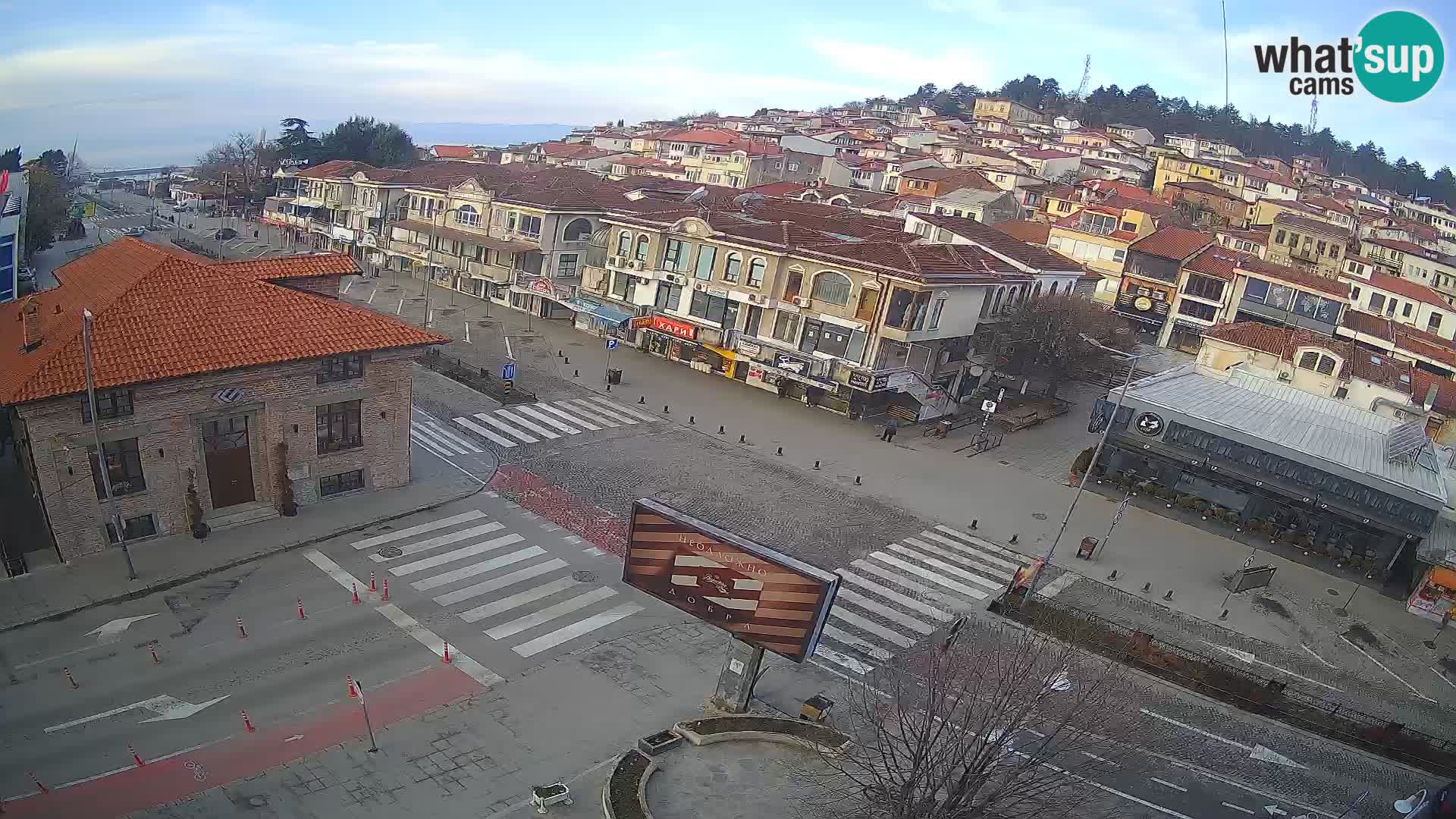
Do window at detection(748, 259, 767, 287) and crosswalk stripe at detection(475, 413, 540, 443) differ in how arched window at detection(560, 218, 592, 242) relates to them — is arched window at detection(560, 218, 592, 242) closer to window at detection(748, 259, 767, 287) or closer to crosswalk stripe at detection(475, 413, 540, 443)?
window at detection(748, 259, 767, 287)

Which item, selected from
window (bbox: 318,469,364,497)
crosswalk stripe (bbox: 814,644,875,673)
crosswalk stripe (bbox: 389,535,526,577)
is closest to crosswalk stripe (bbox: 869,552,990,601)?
crosswalk stripe (bbox: 814,644,875,673)

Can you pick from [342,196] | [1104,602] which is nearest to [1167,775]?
[1104,602]

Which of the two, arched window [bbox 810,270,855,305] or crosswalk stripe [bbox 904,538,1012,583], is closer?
crosswalk stripe [bbox 904,538,1012,583]

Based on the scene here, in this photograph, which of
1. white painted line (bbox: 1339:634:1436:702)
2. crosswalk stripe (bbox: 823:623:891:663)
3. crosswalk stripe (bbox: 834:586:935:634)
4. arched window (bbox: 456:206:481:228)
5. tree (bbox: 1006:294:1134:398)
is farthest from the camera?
arched window (bbox: 456:206:481:228)

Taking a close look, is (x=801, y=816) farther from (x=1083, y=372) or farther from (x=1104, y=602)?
(x=1083, y=372)

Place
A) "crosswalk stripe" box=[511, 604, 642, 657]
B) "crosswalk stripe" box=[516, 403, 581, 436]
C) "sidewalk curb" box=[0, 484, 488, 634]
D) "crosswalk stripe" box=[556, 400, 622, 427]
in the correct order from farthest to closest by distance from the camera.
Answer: "crosswalk stripe" box=[556, 400, 622, 427], "crosswalk stripe" box=[516, 403, 581, 436], "crosswalk stripe" box=[511, 604, 642, 657], "sidewalk curb" box=[0, 484, 488, 634]

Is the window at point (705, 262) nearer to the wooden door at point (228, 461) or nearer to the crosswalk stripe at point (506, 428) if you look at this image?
the crosswalk stripe at point (506, 428)

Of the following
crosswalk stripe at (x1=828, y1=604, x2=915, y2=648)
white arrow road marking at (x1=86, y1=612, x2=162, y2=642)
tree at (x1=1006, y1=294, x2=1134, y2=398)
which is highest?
tree at (x1=1006, y1=294, x2=1134, y2=398)
